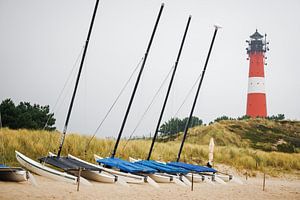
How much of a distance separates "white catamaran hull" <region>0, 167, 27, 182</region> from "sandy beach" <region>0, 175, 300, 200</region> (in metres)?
0.29

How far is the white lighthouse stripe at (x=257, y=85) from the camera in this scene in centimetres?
4875

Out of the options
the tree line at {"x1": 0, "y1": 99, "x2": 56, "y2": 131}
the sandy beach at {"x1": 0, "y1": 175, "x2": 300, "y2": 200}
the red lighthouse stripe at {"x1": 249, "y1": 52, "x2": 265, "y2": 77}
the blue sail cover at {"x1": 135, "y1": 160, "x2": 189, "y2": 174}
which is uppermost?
the red lighthouse stripe at {"x1": 249, "y1": 52, "x2": 265, "y2": 77}

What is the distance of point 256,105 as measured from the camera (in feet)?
163

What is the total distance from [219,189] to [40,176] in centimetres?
798

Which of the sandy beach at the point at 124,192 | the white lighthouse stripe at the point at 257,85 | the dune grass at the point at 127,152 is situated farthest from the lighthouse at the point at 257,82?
the sandy beach at the point at 124,192

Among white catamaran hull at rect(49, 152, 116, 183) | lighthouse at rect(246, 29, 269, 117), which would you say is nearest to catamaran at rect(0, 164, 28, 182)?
white catamaran hull at rect(49, 152, 116, 183)

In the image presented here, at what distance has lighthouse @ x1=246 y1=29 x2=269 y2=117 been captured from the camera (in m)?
48.8

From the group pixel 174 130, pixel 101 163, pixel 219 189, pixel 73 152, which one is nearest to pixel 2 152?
pixel 73 152

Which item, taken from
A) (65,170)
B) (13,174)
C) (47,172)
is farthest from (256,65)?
(13,174)

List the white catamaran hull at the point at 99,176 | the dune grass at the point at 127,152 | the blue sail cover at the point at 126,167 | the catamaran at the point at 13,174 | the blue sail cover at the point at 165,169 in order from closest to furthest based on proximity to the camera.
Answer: the catamaran at the point at 13,174, the white catamaran hull at the point at 99,176, the blue sail cover at the point at 126,167, the blue sail cover at the point at 165,169, the dune grass at the point at 127,152

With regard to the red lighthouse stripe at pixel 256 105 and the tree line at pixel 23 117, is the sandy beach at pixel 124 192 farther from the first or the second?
the red lighthouse stripe at pixel 256 105

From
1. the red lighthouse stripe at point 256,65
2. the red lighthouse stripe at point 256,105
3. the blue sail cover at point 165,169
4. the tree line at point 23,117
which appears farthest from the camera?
the red lighthouse stripe at point 256,65

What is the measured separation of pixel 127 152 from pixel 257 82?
31057mm

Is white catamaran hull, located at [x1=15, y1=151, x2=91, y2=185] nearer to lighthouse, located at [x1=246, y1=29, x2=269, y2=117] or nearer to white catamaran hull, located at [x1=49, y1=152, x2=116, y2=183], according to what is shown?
white catamaran hull, located at [x1=49, y1=152, x2=116, y2=183]
